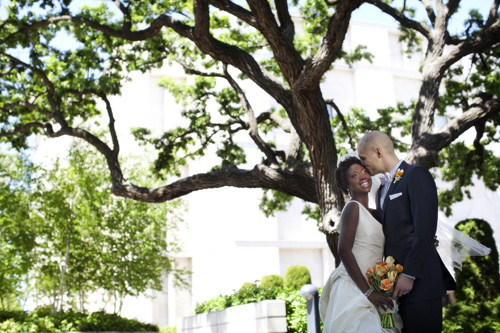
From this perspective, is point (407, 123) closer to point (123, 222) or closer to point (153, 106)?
point (123, 222)

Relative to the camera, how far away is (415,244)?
357 cm

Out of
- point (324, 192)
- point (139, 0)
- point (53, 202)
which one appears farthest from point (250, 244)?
point (324, 192)

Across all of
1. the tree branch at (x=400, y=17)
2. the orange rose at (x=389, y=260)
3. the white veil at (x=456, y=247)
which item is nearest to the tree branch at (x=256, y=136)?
the tree branch at (x=400, y=17)

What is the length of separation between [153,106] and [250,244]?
9720 millimetres

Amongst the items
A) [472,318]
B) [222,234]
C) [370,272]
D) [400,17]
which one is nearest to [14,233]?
[222,234]

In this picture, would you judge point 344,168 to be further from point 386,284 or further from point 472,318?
point 472,318

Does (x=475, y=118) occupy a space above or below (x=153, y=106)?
below

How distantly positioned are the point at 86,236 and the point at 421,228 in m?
18.2

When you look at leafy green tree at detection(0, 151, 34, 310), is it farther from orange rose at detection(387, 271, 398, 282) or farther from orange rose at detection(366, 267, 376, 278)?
orange rose at detection(387, 271, 398, 282)

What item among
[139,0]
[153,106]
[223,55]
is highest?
[153,106]

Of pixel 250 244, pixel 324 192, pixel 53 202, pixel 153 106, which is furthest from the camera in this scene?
pixel 153 106

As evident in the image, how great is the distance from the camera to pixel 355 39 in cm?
3441

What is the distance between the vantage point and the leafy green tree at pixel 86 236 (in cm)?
1889

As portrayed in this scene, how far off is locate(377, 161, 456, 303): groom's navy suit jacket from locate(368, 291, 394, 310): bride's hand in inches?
4.4
